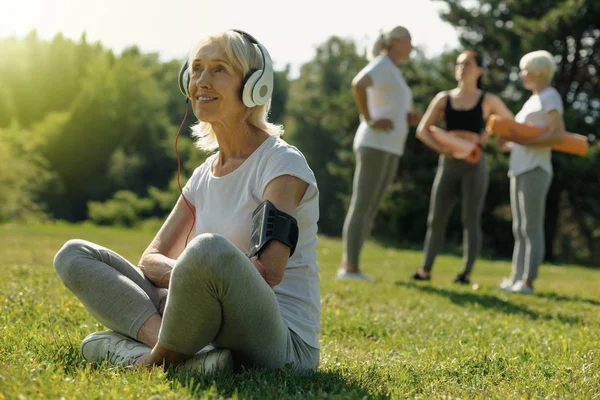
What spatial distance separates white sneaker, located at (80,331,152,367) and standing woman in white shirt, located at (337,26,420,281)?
15.6 feet

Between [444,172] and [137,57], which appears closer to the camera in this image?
[444,172]

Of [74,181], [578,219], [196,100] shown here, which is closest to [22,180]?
[74,181]

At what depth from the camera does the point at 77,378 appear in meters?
2.88

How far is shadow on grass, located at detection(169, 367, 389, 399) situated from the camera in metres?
2.77

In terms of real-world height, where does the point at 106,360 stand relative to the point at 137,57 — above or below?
below

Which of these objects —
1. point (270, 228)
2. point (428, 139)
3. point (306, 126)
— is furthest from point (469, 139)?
point (306, 126)

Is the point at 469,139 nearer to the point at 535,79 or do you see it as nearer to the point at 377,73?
the point at 535,79

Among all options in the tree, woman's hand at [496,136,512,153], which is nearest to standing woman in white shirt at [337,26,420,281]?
woman's hand at [496,136,512,153]

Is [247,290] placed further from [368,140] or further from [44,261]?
[44,261]

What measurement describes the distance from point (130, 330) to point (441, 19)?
2494 cm

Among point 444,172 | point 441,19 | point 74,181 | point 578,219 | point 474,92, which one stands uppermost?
point 441,19

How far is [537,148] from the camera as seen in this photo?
7855mm

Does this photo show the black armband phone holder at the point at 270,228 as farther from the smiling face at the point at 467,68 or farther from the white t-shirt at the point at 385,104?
the smiling face at the point at 467,68

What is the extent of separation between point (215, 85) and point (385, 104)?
480cm
